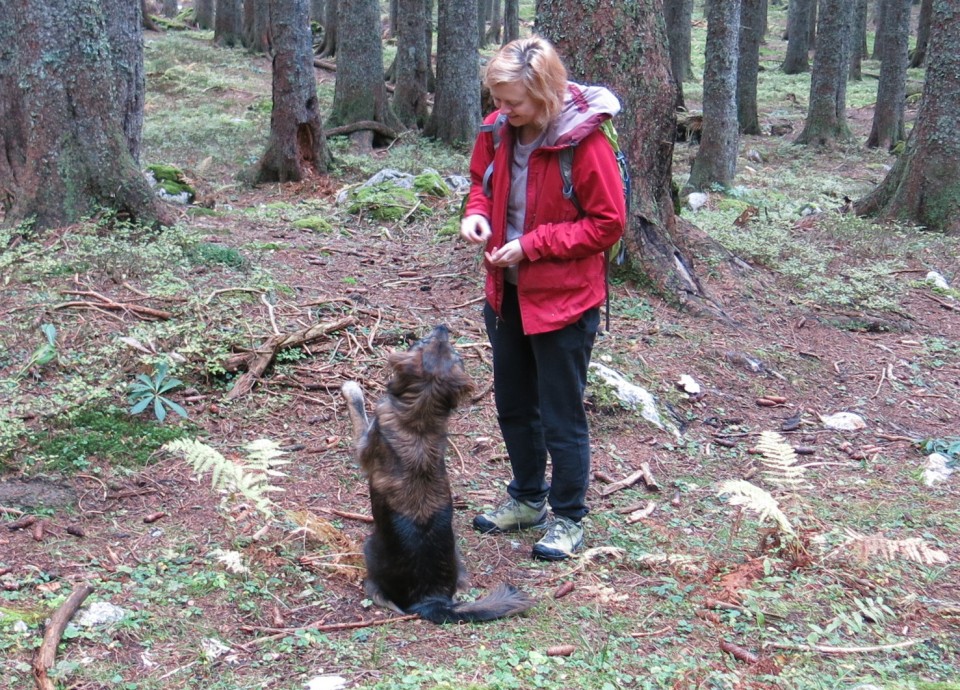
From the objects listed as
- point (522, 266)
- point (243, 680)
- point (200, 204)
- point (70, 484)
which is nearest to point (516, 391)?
point (522, 266)

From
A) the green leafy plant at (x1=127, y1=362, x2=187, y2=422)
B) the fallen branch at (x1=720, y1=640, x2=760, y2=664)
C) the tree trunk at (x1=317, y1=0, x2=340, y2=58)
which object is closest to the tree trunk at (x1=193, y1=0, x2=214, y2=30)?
the tree trunk at (x1=317, y1=0, x2=340, y2=58)

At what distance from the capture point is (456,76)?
53.5 ft

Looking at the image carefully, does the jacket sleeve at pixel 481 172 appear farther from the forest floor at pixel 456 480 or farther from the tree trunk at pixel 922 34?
the tree trunk at pixel 922 34

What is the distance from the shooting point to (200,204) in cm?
1075

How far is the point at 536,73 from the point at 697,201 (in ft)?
31.4

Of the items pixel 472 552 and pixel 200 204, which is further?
pixel 200 204

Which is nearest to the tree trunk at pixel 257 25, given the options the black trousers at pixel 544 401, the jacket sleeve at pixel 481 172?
the jacket sleeve at pixel 481 172

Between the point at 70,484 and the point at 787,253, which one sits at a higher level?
the point at 787,253

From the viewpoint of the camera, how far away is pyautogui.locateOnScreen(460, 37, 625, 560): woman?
3861 millimetres

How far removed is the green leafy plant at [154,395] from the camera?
208 inches

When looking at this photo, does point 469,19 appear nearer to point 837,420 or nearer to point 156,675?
point 837,420

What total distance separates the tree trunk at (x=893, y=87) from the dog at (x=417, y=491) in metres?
18.5

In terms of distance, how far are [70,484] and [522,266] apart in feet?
9.68

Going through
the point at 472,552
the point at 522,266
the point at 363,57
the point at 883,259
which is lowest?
the point at 472,552
